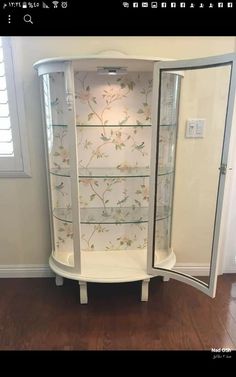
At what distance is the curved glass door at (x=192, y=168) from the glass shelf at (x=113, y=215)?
14 cm

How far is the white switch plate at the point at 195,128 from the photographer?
1.80m

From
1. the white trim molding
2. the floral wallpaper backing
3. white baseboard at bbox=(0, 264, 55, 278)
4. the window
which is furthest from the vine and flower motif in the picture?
the white trim molding

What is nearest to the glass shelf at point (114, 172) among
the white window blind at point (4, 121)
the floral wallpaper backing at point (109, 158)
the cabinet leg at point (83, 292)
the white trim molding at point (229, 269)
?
the floral wallpaper backing at point (109, 158)

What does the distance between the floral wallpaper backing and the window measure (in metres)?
0.26

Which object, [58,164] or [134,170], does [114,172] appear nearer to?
[134,170]

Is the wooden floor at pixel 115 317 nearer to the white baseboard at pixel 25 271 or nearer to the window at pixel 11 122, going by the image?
the white baseboard at pixel 25 271

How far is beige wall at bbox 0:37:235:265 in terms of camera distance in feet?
5.59

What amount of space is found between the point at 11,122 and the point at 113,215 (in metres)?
0.97

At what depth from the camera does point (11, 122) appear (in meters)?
1.81

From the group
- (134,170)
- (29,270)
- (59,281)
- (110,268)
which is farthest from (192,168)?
(29,270)

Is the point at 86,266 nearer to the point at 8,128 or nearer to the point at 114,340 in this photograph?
the point at 114,340
